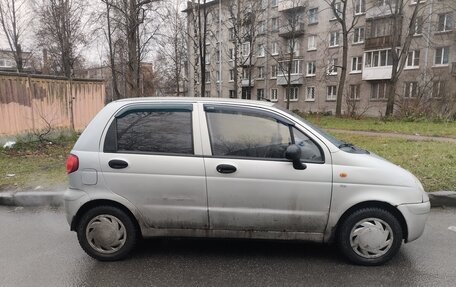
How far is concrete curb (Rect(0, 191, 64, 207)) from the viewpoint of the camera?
18.3ft

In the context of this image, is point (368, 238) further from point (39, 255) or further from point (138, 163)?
point (39, 255)

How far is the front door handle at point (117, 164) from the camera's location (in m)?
3.54

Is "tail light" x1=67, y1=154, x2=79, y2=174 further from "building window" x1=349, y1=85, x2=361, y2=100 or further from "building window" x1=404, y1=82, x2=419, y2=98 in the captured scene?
"building window" x1=349, y1=85, x2=361, y2=100

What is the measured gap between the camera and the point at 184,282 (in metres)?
3.18

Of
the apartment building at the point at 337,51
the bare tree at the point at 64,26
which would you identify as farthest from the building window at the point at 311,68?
the bare tree at the point at 64,26

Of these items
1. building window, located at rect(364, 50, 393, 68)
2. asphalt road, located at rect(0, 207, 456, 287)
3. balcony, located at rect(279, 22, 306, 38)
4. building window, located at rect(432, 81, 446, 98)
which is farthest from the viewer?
balcony, located at rect(279, 22, 306, 38)

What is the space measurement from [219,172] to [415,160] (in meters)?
6.08

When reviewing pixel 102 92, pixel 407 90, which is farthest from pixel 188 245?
pixel 407 90

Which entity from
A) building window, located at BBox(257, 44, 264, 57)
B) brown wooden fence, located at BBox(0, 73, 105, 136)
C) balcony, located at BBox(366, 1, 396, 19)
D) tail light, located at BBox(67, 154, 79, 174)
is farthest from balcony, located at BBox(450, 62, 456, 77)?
tail light, located at BBox(67, 154, 79, 174)

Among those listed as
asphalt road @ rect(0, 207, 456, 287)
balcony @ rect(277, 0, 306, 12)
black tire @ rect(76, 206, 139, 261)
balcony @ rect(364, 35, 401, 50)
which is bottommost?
asphalt road @ rect(0, 207, 456, 287)

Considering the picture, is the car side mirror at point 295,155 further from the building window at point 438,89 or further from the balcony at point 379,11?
the balcony at point 379,11

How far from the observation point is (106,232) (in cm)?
361

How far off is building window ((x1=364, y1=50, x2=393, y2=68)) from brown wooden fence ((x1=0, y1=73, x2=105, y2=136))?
2804 centimetres

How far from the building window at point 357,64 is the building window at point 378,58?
45.0 inches
